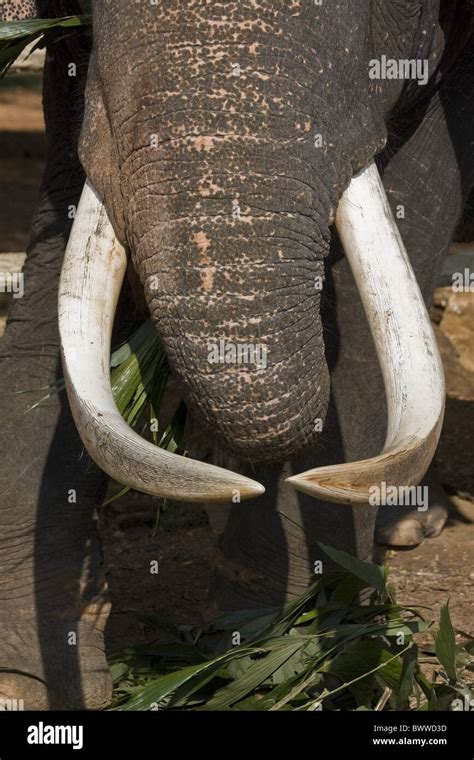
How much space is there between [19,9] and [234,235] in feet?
3.93

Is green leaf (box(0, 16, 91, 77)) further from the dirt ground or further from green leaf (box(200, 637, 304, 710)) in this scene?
green leaf (box(200, 637, 304, 710))

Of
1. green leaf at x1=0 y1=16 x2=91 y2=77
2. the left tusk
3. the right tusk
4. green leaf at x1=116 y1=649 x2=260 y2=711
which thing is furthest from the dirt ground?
green leaf at x1=0 y1=16 x2=91 y2=77

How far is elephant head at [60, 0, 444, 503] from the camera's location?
2.60 m

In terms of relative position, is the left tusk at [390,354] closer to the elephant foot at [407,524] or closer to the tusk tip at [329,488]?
the tusk tip at [329,488]

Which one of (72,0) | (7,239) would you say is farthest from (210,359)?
(7,239)

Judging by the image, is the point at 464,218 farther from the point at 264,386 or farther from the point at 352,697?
the point at 264,386

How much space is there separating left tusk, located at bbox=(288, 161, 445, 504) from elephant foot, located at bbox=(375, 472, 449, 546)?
2066 millimetres

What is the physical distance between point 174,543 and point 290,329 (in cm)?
240

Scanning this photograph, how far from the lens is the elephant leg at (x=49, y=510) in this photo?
11.8ft

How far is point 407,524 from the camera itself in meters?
4.90

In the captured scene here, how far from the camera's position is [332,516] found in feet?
12.5

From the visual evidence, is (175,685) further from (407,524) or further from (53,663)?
(407,524)

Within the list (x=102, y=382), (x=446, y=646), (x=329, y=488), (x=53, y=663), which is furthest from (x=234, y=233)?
(x=53, y=663)

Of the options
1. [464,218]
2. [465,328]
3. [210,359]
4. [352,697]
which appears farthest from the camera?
[465,328]
